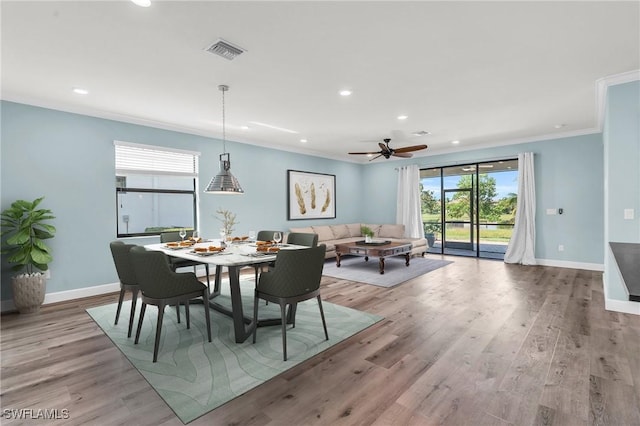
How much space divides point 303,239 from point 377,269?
2.45 metres

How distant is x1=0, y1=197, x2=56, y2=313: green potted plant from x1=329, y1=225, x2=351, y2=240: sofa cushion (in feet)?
18.5

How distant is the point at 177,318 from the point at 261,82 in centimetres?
285

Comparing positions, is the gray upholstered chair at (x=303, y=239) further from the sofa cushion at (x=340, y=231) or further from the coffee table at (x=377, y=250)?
the sofa cushion at (x=340, y=231)

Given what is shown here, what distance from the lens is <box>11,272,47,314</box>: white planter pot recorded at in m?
3.61

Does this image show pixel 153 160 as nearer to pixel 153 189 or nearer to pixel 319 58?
pixel 153 189

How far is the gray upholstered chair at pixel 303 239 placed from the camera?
3986mm

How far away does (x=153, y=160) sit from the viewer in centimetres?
504

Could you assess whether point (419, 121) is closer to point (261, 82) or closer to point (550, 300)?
point (261, 82)

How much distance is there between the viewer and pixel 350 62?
9.74 feet

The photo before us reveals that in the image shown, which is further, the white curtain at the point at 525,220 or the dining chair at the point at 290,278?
the white curtain at the point at 525,220

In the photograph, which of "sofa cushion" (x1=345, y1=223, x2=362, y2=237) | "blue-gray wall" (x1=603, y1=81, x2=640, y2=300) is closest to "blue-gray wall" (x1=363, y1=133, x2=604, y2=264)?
"blue-gray wall" (x1=603, y1=81, x2=640, y2=300)

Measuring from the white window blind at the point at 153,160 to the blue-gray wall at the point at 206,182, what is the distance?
0.12 meters

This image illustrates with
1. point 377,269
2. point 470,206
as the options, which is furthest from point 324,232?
point 470,206

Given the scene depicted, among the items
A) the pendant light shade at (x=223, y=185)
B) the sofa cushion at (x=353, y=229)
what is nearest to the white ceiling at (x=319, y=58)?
A: the pendant light shade at (x=223, y=185)
